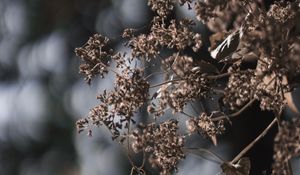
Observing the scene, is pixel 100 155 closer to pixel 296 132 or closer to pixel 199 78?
Answer: pixel 199 78

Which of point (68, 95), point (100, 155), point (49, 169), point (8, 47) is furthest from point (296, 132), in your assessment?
point (8, 47)

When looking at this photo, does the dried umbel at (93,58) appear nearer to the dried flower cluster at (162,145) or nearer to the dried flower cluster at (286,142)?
the dried flower cluster at (162,145)

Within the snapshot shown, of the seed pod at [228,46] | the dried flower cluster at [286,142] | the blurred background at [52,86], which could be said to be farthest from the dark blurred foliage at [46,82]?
the dried flower cluster at [286,142]

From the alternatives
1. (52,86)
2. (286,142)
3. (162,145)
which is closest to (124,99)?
(162,145)

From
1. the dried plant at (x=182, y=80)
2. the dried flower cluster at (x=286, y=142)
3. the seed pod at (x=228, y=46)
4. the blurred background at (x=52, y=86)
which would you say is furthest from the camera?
the blurred background at (x=52, y=86)

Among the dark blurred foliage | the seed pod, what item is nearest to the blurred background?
the dark blurred foliage

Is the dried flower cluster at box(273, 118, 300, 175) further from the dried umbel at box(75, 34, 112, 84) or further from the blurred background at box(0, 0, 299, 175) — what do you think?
the blurred background at box(0, 0, 299, 175)

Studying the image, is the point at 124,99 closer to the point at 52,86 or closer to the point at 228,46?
the point at 228,46
